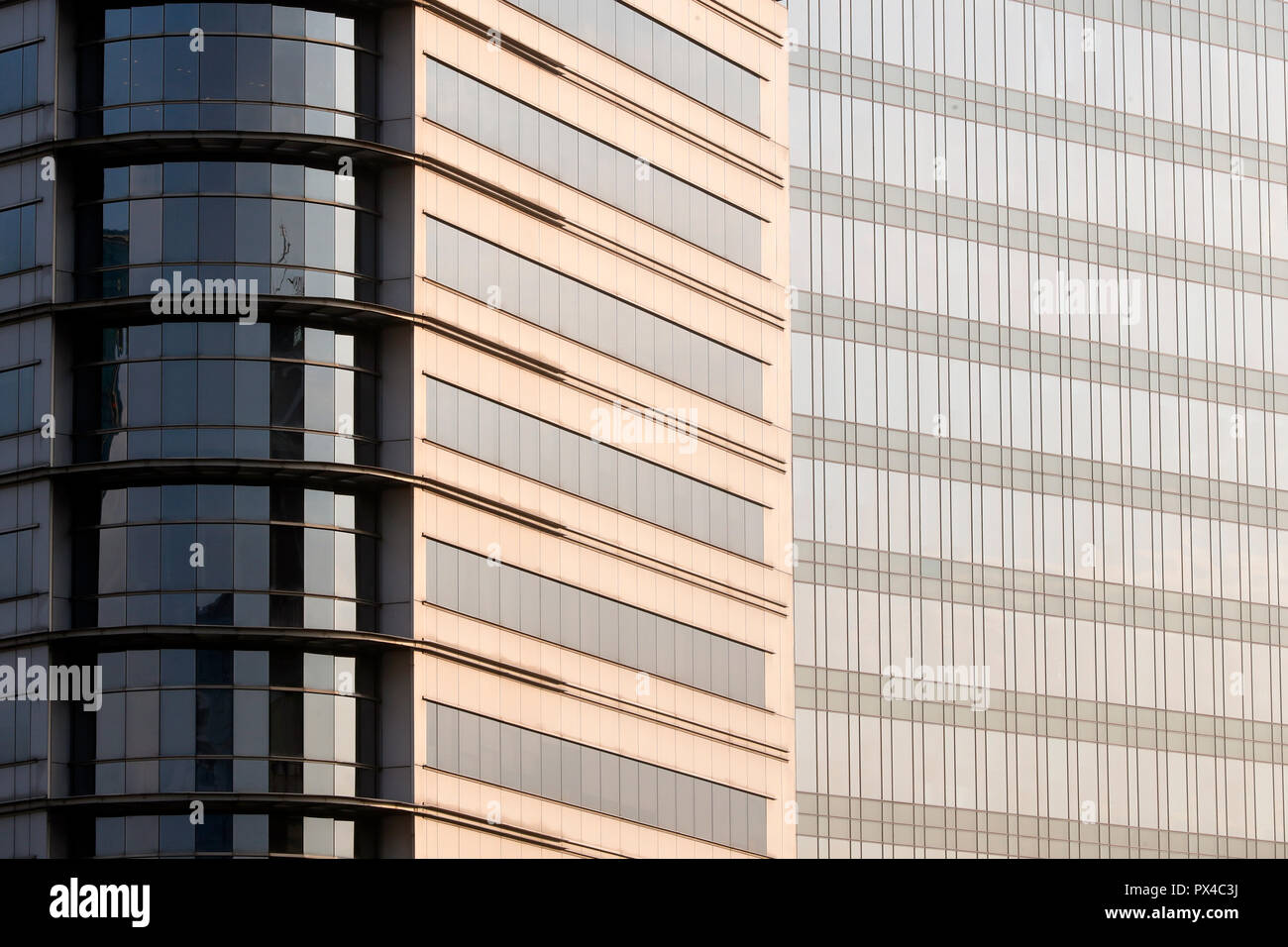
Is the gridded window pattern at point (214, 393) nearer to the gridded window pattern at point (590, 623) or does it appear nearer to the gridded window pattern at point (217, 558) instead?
the gridded window pattern at point (217, 558)

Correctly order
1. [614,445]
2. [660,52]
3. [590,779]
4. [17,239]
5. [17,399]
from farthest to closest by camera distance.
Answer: [660,52] < [614,445] < [590,779] < [17,239] < [17,399]

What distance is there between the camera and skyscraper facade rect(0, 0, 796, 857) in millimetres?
69875

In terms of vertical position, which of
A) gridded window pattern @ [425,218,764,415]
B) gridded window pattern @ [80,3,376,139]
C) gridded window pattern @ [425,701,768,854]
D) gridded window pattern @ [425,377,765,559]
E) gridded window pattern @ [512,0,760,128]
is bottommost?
gridded window pattern @ [425,701,768,854]

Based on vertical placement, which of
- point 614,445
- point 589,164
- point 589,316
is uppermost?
point 589,164

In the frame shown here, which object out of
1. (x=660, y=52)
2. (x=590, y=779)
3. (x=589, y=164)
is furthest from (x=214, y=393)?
(x=660, y=52)

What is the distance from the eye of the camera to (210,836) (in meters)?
68.4

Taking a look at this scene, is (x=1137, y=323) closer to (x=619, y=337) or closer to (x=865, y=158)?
(x=865, y=158)

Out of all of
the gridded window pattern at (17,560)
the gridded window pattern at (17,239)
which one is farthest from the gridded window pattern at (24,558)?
the gridded window pattern at (17,239)

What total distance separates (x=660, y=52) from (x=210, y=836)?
1235 inches

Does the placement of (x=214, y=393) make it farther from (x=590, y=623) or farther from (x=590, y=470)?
(x=590, y=623)

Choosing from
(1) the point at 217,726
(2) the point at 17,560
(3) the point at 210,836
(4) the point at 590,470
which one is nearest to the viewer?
(3) the point at 210,836

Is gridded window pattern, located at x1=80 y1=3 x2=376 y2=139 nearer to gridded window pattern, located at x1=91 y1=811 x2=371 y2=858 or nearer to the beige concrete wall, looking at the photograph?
the beige concrete wall

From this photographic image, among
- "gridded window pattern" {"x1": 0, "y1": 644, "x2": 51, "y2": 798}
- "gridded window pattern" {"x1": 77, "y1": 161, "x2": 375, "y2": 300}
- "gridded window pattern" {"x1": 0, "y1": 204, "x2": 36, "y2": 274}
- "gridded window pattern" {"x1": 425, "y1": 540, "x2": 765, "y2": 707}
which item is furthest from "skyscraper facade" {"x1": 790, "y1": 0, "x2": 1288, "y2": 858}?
"gridded window pattern" {"x1": 0, "y1": 204, "x2": 36, "y2": 274}

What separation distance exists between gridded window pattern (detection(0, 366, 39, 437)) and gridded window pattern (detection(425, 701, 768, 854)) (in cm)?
1376
